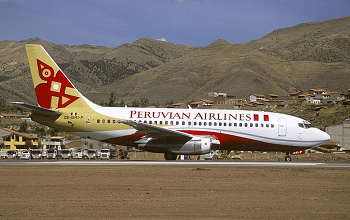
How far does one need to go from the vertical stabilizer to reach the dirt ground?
12.3 meters

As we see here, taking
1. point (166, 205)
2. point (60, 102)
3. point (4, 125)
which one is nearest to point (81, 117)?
point (60, 102)

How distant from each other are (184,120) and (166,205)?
2231 cm

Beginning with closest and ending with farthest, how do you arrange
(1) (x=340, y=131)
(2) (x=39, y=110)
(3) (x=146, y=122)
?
(2) (x=39, y=110) → (3) (x=146, y=122) → (1) (x=340, y=131)

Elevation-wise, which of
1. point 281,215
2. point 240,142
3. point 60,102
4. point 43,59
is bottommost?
point 281,215

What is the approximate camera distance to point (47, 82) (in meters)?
37.4

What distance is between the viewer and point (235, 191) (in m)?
18.2

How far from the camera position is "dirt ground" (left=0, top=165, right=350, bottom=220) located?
13.5 m

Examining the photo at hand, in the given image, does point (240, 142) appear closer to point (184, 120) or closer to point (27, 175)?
point (184, 120)

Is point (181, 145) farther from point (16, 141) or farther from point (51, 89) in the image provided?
point (16, 141)

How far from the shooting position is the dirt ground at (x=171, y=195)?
1351 cm

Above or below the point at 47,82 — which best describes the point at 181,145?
below

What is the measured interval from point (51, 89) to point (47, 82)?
560mm

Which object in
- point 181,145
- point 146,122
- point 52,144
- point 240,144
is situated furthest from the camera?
point 52,144

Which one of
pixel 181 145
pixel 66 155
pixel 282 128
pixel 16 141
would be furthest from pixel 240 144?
pixel 16 141
